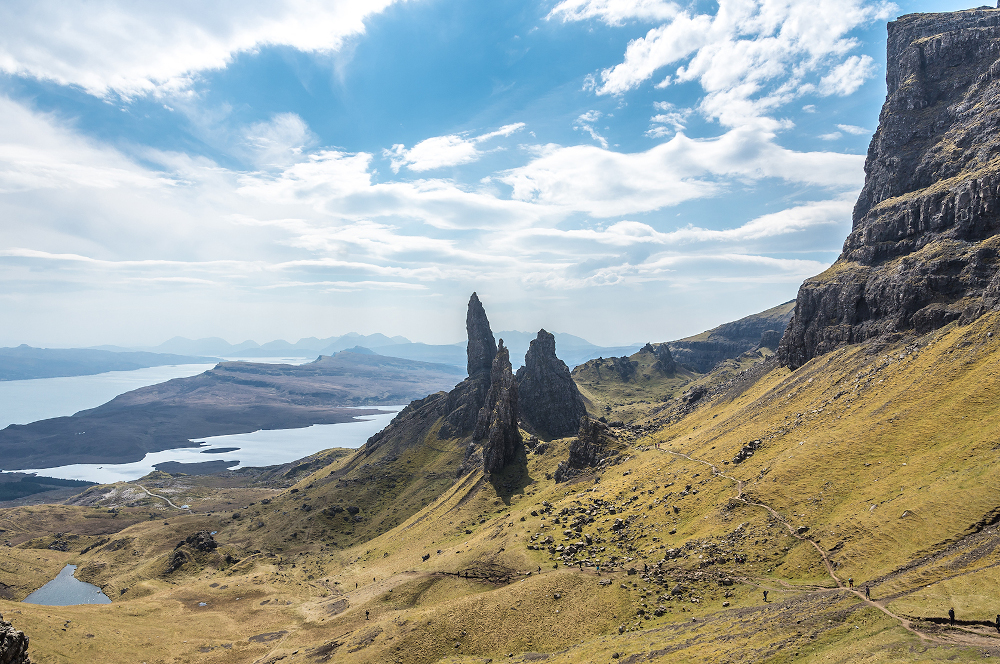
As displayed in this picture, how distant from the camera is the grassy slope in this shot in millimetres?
55688

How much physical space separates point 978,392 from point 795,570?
47195 millimetres

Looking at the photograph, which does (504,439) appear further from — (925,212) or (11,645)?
(11,645)

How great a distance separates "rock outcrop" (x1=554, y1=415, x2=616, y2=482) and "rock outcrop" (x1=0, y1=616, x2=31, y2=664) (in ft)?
433

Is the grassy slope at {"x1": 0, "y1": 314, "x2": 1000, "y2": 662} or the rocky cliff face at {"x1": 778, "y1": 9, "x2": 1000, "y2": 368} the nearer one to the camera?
the grassy slope at {"x1": 0, "y1": 314, "x2": 1000, "y2": 662}

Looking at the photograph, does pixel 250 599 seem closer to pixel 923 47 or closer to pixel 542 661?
pixel 542 661

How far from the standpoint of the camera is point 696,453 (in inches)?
4887

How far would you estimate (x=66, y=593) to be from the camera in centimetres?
15500

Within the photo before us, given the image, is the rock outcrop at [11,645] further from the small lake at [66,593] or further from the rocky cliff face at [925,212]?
the small lake at [66,593]

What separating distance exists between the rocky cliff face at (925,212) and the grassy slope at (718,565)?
1580cm

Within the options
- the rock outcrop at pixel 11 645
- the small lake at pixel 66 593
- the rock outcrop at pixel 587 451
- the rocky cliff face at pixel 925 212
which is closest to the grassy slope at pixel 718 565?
the rock outcrop at pixel 587 451

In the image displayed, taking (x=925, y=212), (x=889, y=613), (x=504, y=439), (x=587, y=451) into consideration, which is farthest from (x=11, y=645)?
(x=925, y=212)

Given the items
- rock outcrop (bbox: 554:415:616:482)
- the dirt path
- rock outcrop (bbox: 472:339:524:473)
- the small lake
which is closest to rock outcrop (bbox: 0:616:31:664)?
the dirt path

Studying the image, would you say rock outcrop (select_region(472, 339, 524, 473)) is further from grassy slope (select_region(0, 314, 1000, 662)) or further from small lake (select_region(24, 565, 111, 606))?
small lake (select_region(24, 565, 111, 606))

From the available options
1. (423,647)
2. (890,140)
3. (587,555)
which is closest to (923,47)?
(890,140)
